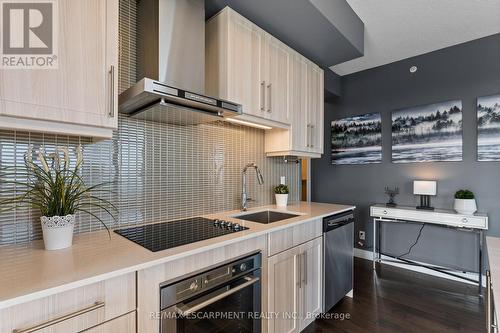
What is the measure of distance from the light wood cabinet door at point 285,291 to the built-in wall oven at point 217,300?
137 millimetres

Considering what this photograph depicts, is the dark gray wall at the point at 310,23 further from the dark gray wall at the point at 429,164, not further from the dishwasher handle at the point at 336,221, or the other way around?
the dishwasher handle at the point at 336,221

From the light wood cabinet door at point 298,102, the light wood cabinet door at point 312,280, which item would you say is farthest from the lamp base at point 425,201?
the light wood cabinet door at point 312,280

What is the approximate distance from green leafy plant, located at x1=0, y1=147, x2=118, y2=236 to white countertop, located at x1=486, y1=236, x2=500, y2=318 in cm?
162

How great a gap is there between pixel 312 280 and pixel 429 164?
2.23m

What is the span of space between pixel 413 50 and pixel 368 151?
4.39 feet

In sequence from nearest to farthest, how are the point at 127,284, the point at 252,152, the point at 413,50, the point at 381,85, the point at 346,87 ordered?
1. the point at 127,284
2. the point at 252,152
3. the point at 413,50
4. the point at 381,85
5. the point at 346,87

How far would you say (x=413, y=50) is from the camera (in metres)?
2.95

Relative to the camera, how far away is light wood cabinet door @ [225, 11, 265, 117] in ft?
5.51

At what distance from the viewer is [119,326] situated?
896 millimetres

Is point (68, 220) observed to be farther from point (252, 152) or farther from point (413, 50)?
point (413, 50)

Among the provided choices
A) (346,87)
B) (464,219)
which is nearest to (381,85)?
(346,87)

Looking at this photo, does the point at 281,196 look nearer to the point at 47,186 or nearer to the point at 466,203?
the point at 47,186

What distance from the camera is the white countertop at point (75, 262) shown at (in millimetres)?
732

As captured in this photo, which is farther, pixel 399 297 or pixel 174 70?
pixel 399 297
